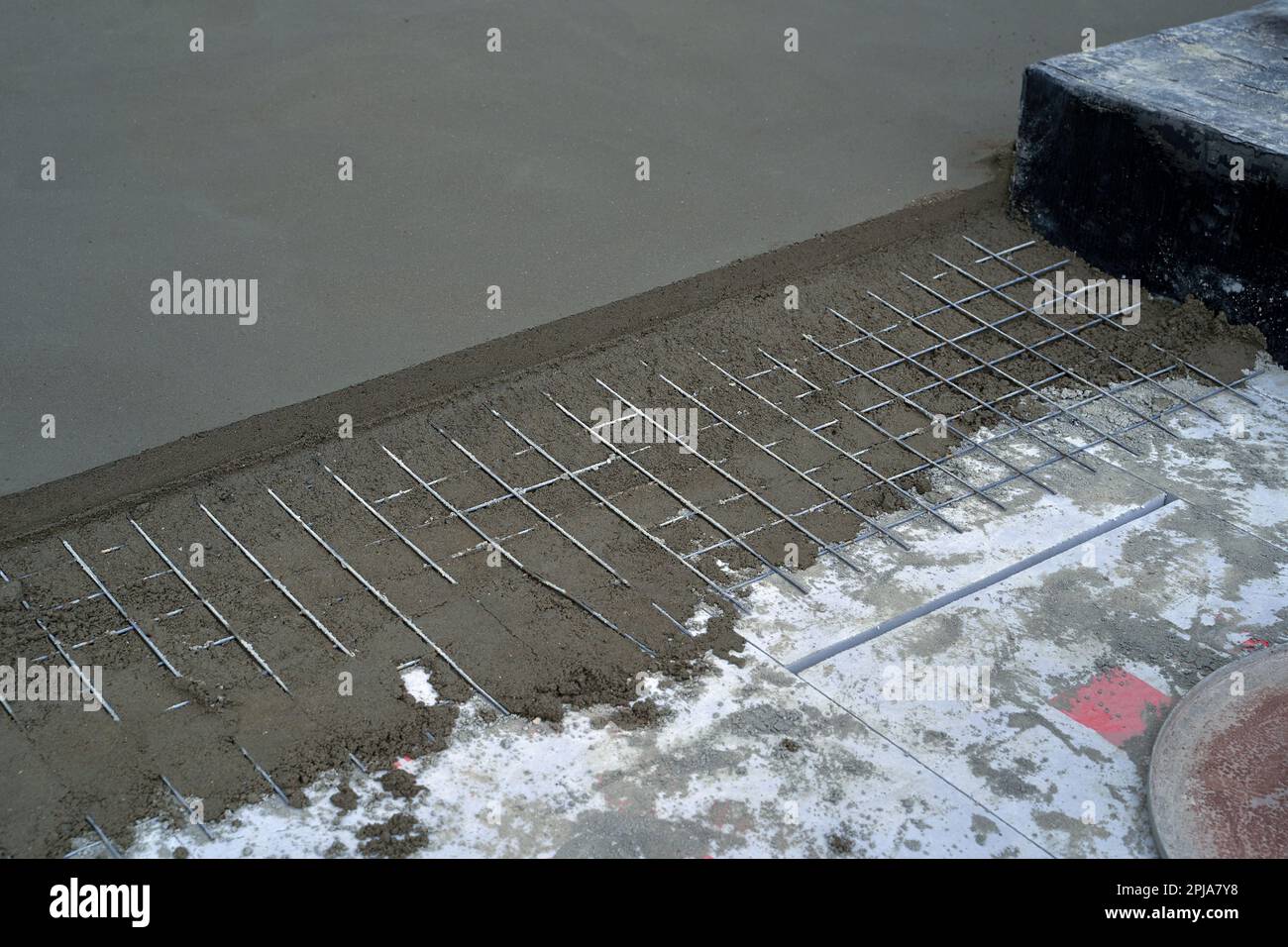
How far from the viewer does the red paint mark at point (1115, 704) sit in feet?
14.1

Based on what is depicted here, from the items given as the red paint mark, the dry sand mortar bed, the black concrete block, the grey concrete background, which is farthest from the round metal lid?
the grey concrete background

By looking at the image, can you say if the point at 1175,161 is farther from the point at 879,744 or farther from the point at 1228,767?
the point at 879,744

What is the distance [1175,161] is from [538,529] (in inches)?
138

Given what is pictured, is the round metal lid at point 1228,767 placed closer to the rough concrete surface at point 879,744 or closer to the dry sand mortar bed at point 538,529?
the rough concrete surface at point 879,744

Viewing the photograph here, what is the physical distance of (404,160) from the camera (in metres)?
7.30

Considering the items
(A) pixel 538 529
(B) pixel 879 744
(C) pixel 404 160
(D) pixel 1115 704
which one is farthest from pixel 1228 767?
(C) pixel 404 160

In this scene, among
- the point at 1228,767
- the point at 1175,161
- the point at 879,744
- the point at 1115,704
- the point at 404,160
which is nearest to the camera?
the point at 1228,767

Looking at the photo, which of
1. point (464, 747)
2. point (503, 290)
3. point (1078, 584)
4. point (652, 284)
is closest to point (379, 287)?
point (503, 290)

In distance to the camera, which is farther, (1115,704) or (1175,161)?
(1175,161)

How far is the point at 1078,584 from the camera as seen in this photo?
4871 millimetres

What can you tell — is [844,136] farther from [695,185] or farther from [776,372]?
[776,372]

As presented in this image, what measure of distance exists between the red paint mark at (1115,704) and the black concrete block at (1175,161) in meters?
2.41

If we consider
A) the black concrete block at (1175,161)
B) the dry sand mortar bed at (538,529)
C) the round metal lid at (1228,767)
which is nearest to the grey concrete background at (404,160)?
the dry sand mortar bed at (538,529)

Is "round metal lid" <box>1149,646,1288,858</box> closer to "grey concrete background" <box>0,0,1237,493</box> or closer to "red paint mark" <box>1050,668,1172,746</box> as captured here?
"red paint mark" <box>1050,668,1172,746</box>
